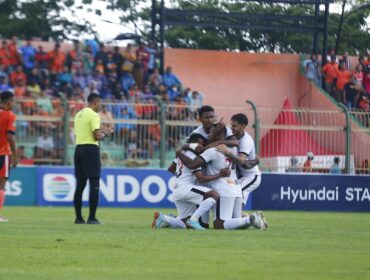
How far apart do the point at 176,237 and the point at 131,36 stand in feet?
80.7

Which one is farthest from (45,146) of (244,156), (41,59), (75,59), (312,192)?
(244,156)

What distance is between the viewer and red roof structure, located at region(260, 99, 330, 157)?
29094 mm

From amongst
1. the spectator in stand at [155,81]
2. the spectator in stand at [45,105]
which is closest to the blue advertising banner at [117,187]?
the spectator in stand at [45,105]

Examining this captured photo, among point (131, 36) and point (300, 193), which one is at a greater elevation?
point (131, 36)

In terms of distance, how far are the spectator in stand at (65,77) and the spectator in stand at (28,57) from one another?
73cm

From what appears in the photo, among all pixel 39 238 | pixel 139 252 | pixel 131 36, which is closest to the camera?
pixel 139 252

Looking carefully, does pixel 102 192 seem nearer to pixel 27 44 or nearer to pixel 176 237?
pixel 27 44

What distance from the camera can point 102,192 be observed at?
2827 centimetres

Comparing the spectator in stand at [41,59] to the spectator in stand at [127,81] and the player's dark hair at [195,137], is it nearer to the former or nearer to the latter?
the spectator in stand at [127,81]

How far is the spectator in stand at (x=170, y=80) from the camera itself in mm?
33906

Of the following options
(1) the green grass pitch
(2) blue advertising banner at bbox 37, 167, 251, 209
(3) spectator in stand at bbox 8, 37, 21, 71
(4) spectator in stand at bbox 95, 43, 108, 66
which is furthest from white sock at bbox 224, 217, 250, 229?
(4) spectator in stand at bbox 95, 43, 108, 66

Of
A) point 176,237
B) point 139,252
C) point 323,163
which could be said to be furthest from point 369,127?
point 139,252

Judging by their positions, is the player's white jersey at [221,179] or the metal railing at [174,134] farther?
the metal railing at [174,134]

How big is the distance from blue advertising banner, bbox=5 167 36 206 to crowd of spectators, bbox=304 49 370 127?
10.5m
